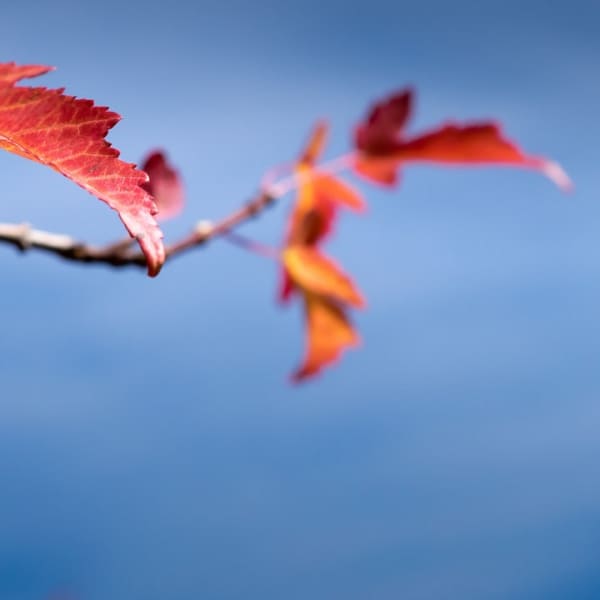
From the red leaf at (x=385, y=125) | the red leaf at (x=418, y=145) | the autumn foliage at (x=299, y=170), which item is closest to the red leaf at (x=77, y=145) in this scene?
the autumn foliage at (x=299, y=170)

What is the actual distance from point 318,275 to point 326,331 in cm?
8

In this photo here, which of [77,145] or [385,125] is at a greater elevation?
[385,125]

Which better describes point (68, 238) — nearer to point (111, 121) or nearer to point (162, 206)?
point (162, 206)

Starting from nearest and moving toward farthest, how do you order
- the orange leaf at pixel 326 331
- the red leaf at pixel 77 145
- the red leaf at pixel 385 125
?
the red leaf at pixel 77 145 < the red leaf at pixel 385 125 < the orange leaf at pixel 326 331

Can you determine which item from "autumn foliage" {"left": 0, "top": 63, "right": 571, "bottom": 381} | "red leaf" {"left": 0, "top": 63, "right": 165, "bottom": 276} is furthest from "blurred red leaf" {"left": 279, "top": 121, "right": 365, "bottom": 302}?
"red leaf" {"left": 0, "top": 63, "right": 165, "bottom": 276}

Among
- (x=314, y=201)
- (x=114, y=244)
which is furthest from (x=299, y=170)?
(x=114, y=244)

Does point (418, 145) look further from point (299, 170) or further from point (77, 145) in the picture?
point (77, 145)

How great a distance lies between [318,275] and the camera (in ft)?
2.98

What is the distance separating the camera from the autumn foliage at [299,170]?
0.30m

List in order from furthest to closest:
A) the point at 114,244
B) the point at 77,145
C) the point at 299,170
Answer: the point at 299,170 → the point at 114,244 → the point at 77,145

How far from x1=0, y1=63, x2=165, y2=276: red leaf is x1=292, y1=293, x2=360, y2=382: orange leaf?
642 mm

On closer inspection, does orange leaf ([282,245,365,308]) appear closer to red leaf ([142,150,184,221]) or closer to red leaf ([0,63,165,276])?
red leaf ([142,150,184,221])

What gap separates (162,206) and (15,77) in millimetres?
620

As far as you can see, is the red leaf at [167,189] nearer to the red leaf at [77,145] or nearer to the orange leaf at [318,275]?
the orange leaf at [318,275]
